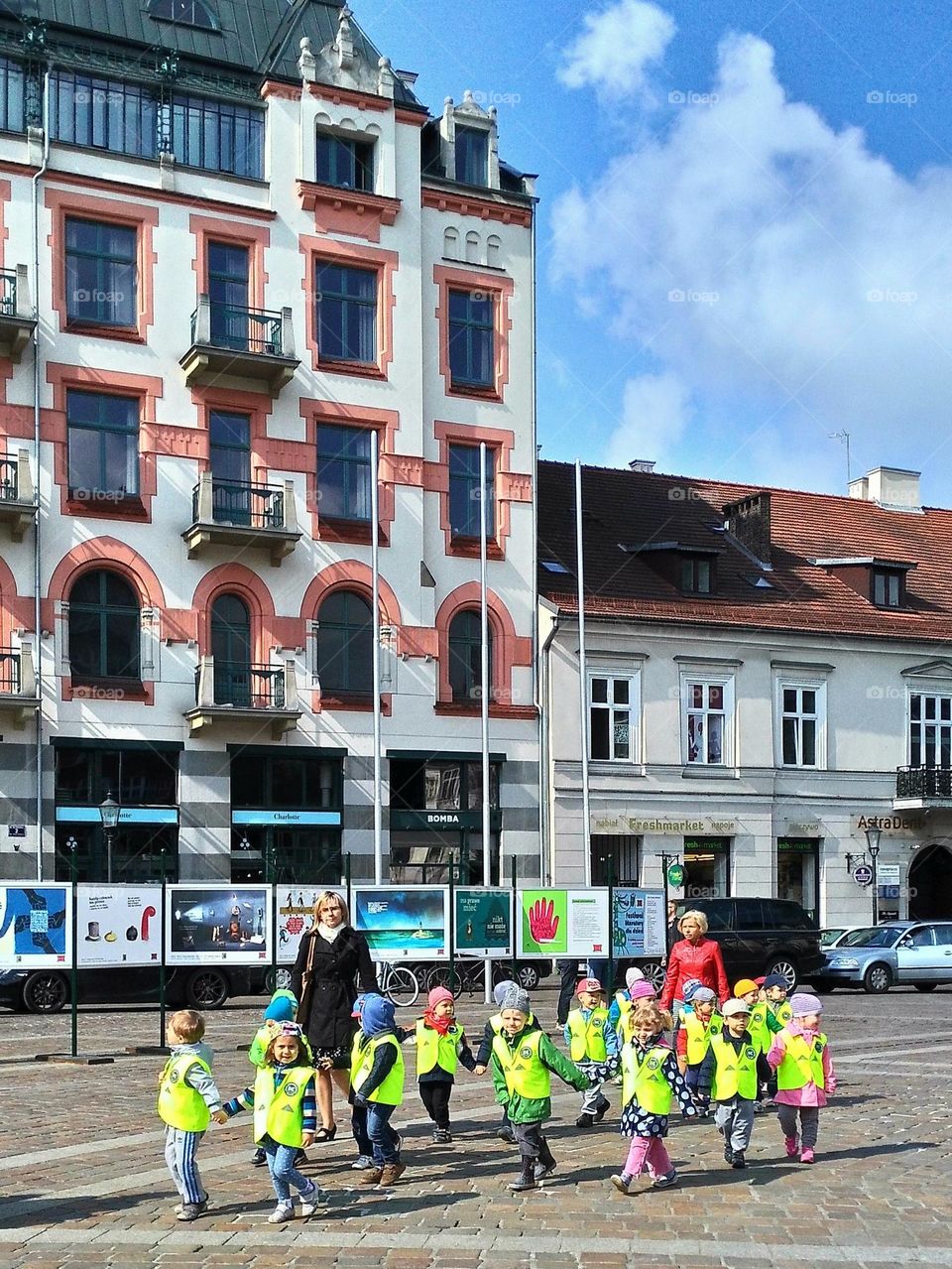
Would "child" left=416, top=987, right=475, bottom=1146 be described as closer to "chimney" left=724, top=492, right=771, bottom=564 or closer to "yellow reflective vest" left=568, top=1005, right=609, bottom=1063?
"yellow reflective vest" left=568, top=1005, right=609, bottom=1063

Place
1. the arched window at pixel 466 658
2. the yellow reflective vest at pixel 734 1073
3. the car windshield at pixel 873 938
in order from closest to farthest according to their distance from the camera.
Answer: the yellow reflective vest at pixel 734 1073, the car windshield at pixel 873 938, the arched window at pixel 466 658

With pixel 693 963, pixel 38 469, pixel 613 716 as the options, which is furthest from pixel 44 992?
pixel 613 716

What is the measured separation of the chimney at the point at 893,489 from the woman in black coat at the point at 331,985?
127ft

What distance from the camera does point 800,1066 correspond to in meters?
11.9

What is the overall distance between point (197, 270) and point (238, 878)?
12653 mm

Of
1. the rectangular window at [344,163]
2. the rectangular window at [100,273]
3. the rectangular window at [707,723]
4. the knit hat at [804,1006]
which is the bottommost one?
the knit hat at [804,1006]

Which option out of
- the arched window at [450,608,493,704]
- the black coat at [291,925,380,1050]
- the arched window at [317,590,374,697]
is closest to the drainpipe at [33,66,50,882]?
the arched window at [317,590,374,697]

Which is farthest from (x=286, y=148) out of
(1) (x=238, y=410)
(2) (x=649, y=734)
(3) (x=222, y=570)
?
(2) (x=649, y=734)

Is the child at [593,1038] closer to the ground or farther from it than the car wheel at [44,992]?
farther from it

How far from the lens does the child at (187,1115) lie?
32.7 ft

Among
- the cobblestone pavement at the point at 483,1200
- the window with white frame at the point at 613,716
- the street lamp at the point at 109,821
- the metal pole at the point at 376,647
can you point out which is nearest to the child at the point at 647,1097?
the cobblestone pavement at the point at 483,1200

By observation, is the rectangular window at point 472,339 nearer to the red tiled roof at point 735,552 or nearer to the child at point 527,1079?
the red tiled roof at point 735,552

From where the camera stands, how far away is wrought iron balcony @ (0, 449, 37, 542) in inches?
1261

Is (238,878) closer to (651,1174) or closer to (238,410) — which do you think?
(238,410)
